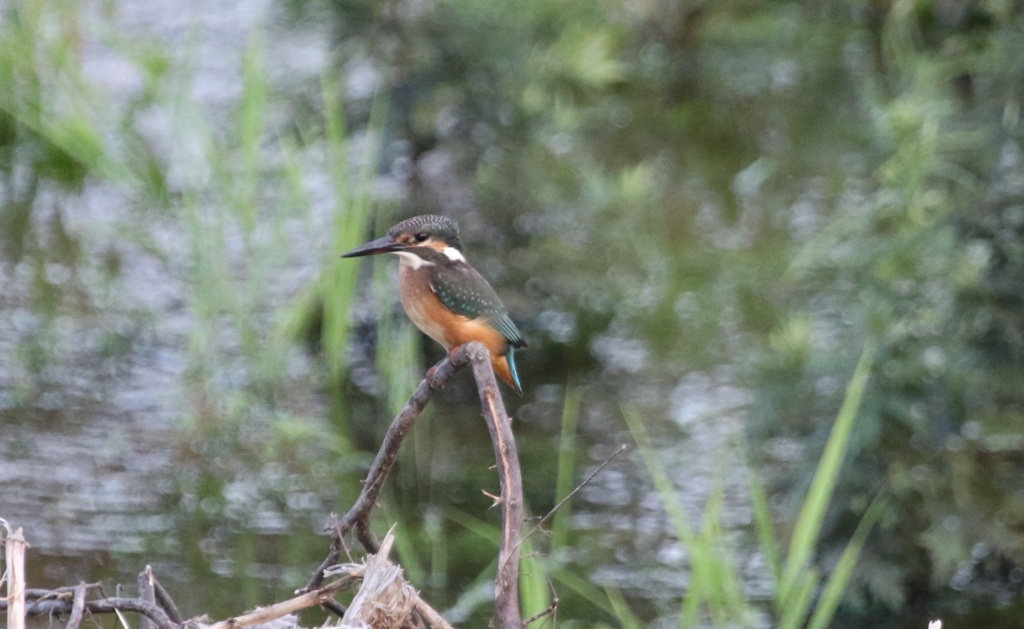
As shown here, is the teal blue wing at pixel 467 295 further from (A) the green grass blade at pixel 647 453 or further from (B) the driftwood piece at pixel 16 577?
(B) the driftwood piece at pixel 16 577

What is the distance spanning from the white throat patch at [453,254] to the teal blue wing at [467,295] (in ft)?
0.05

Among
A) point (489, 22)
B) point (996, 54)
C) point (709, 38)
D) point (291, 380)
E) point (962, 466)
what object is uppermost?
point (709, 38)

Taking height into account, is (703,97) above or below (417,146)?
above

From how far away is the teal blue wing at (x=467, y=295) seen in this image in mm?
3109

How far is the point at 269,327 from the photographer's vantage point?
206 inches

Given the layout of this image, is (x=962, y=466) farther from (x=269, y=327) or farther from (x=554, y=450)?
(x=269, y=327)

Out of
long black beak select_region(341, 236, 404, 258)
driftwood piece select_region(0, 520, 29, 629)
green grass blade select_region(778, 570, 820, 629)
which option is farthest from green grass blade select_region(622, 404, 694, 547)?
driftwood piece select_region(0, 520, 29, 629)

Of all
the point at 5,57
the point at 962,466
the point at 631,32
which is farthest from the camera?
the point at 631,32

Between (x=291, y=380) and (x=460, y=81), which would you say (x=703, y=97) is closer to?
(x=460, y=81)

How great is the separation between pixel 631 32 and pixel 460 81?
103 inches

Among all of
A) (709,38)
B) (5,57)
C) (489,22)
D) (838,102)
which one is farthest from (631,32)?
(5,57)

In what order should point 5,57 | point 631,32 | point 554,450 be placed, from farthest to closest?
point 631,32
point 5,57
point 554,450

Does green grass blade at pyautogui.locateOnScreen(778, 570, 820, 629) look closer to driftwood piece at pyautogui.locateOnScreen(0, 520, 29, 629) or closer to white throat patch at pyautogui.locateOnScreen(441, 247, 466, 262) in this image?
white throat patch at pyautogui.locateOnScreen(441, 247, 466, 262)

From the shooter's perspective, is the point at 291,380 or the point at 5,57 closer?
the point at 291,380
